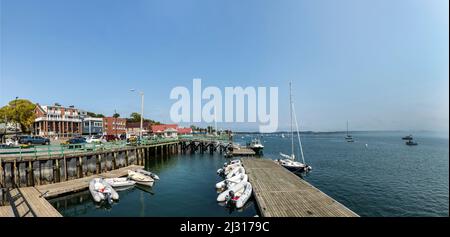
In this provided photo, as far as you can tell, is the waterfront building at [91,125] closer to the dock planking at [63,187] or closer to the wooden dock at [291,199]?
the dock planking at [63,187]

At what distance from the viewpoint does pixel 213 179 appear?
2966 centimetres

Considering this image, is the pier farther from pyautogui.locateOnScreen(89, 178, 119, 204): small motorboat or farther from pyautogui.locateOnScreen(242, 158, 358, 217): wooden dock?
pyautogui.locateOnScreen(242, 158, 358, 217): wooden dock

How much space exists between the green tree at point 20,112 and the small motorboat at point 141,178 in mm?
57828

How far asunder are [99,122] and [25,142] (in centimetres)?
5664

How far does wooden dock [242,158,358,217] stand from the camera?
14555mm

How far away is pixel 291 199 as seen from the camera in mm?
17391

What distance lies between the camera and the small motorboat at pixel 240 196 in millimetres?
18391

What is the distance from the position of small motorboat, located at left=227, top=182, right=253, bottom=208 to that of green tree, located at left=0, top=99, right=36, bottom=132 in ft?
235

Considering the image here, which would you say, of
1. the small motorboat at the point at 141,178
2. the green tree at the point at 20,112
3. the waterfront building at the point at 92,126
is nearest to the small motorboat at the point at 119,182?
the small motorboat at the point at 141,178

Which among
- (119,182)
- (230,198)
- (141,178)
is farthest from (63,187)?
(230,198)
